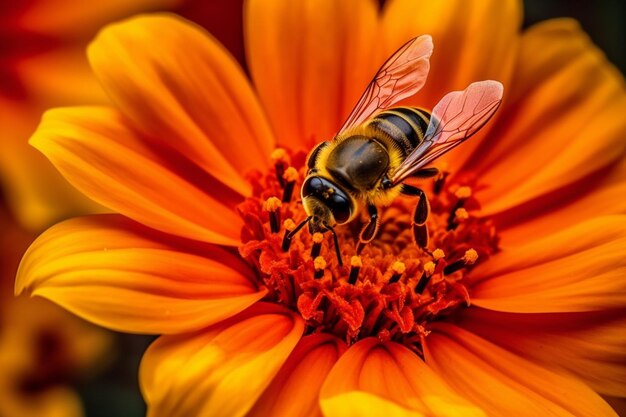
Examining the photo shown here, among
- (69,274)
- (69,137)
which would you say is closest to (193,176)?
(69,137)

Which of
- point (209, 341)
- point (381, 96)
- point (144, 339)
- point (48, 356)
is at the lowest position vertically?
point (144, 339)

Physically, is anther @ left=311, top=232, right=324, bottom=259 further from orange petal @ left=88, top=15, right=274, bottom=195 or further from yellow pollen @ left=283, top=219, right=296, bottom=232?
orange petal @ left=88, top=15, right=274, bottom=195

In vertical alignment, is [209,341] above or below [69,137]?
below

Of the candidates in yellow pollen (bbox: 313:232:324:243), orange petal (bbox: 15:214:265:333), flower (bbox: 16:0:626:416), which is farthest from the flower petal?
orange petal (bbox: 15:214:265:333)

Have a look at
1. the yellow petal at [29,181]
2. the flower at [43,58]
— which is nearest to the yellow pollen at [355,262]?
the yellow petal at [29,181]

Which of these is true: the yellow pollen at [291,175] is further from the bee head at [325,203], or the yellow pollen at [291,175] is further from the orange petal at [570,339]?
the orange petal at [570,339]

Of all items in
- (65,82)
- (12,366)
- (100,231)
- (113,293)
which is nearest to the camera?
(113,293)

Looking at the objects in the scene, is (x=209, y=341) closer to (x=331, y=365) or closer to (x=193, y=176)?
(x=331, y=365)
